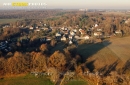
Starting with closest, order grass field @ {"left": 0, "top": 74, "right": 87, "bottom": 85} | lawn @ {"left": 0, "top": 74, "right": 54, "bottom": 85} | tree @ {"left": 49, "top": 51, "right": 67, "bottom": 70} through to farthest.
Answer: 1. grass field @ {"left": 0, "top": 74, "right": 87, "bottom": 85}
2. lawn @ {"left": 0, "top": 74, "right": 54, "bottom": 85}
3. tree @ {"left": 49, "top": 51, "right": 67, "bottom": 70}

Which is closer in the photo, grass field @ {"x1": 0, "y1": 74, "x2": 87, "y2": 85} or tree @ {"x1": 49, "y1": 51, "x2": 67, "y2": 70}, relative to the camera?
grass field @ {"x1": 0, "y1": 74, "x2": 87, "y2": 85}

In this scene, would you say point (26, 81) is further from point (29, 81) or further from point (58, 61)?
point (58, 61)

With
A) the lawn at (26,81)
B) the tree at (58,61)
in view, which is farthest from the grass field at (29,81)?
the tree at (58,61)

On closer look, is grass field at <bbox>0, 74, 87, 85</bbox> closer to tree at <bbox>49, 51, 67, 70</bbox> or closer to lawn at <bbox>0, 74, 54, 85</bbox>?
lawn at <bbox>0, 74, 54, 85</bbox>

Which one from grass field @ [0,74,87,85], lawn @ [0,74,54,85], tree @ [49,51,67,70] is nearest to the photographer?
grass field @ [0,74,87,85]

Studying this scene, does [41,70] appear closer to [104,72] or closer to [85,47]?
[104,72]

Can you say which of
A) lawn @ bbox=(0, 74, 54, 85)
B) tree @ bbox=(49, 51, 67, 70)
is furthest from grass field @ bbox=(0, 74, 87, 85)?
tree @ bbox=(49, 51, 67, 70)

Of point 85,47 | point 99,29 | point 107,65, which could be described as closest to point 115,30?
point 99,29

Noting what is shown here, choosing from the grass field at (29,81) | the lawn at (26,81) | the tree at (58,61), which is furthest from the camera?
the tree at (58,61)

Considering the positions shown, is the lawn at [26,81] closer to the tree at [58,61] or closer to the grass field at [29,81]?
the grass field at [29,81]

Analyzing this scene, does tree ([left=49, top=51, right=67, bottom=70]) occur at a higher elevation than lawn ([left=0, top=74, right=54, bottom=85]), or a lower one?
higher
